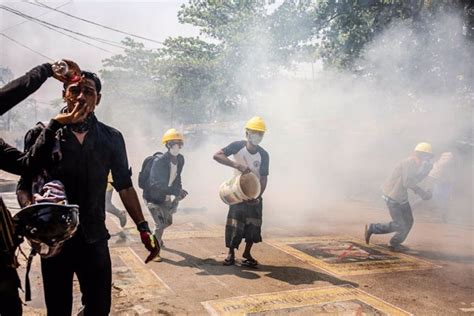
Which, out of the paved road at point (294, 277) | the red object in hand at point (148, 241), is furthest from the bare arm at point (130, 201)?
the paved road at point (294, 277)

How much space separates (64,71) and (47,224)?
34.5 inches

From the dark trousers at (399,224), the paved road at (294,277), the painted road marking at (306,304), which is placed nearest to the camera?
the painted road marking at (306,304)

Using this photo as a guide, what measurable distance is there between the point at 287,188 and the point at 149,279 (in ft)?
35.3

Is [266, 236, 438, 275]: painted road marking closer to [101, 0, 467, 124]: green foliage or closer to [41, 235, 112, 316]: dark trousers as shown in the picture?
[41, 235, 112, 316]: dark trousers

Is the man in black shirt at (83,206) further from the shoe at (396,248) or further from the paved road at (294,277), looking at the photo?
the shoe at (396,248)

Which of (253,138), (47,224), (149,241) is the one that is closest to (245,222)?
(253,138)

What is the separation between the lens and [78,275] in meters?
2.31

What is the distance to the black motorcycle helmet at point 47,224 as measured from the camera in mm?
2094

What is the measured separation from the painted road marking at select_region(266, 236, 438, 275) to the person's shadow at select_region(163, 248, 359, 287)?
1.06 feet

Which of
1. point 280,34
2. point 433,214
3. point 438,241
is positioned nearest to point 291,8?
point 280,34

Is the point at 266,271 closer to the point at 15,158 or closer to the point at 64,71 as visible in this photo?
the point at 15,158

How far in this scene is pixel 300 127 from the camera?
15047 millimetres

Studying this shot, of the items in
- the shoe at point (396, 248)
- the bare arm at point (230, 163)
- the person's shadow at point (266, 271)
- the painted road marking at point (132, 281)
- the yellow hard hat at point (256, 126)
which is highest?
the yellow hard hat at point (256, 126)

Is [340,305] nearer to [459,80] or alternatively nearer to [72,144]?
[72,144]
